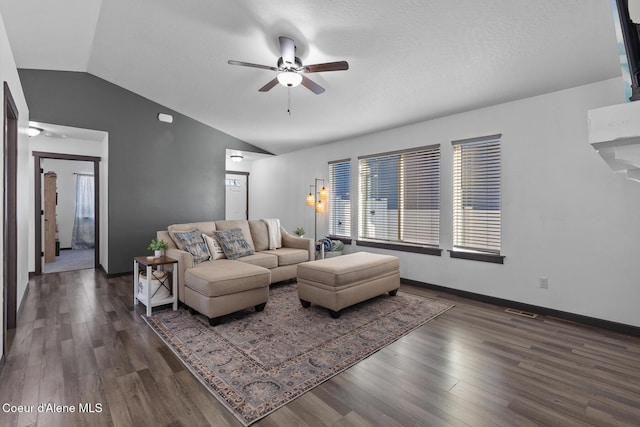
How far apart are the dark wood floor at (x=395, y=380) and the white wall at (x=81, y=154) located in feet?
8.14

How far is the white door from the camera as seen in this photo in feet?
24.9

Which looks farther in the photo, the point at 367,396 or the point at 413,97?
the point at 413,97

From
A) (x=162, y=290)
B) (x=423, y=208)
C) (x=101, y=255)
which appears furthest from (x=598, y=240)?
(x=101, y=255)

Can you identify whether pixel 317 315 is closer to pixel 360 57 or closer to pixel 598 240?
pixel 360 57

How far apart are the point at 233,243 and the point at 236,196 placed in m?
3.72

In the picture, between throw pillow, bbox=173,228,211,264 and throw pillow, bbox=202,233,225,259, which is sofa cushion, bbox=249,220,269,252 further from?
throw pillow, bbox=173,228,211,264

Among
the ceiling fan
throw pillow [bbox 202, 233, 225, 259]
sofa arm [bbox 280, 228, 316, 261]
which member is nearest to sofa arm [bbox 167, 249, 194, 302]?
throw pillow [bbox 202, 233, 225, 259]

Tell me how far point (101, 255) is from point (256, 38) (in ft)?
16.6

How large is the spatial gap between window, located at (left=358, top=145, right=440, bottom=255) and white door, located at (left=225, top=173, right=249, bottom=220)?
12.1ft

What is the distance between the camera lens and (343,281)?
3254 mm

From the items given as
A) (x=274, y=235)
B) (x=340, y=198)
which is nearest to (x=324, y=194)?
(x=340, y=198)

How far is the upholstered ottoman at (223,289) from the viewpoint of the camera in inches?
119

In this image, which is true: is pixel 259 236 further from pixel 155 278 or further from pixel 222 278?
pixel 222 278

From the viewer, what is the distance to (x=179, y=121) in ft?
18.8
